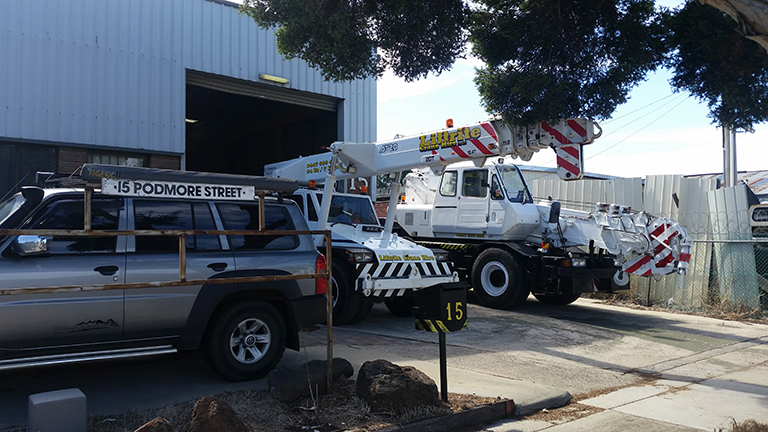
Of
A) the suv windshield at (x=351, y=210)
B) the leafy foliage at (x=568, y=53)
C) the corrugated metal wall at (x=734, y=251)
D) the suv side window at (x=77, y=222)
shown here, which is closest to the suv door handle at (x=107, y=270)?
the suv side window at (x=77, y=222)

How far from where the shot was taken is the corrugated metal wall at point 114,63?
11156 millimetres

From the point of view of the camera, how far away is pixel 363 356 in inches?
297

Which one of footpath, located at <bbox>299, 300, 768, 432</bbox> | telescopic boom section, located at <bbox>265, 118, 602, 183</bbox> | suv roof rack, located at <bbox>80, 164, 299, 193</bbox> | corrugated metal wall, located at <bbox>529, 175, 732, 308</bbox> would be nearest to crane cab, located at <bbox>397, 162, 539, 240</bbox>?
corrugated metal wall, located at <bbox>529, 175, 732, 308</bbox>

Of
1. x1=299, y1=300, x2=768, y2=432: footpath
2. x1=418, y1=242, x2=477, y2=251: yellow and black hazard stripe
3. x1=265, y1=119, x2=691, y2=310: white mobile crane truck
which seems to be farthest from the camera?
x1=418, y1=242, x2=477, y2=251: yellow and black hazard stripe

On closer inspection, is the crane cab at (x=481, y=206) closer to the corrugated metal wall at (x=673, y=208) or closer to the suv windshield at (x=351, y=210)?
the corrugated metal wall at (x=673, y=208)

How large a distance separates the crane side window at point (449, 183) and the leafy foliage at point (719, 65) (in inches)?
210

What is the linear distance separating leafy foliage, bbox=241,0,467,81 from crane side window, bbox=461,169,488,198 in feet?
9.99

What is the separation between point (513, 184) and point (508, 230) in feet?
3.55

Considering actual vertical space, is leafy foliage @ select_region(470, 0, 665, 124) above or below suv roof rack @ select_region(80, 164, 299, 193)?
above

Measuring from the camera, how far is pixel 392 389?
5.26m

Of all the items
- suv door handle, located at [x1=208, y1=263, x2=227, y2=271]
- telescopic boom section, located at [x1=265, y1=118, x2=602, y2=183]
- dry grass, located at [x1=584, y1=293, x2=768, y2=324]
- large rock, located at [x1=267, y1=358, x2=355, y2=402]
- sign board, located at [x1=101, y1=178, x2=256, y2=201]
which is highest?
telescopic boom section, located at [x1=265, y1=118, x2=602, y2=183]

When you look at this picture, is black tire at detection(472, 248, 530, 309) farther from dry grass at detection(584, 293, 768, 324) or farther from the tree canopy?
the tree canopy

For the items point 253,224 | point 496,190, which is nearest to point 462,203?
point 496,190

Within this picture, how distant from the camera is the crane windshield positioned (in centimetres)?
1270
